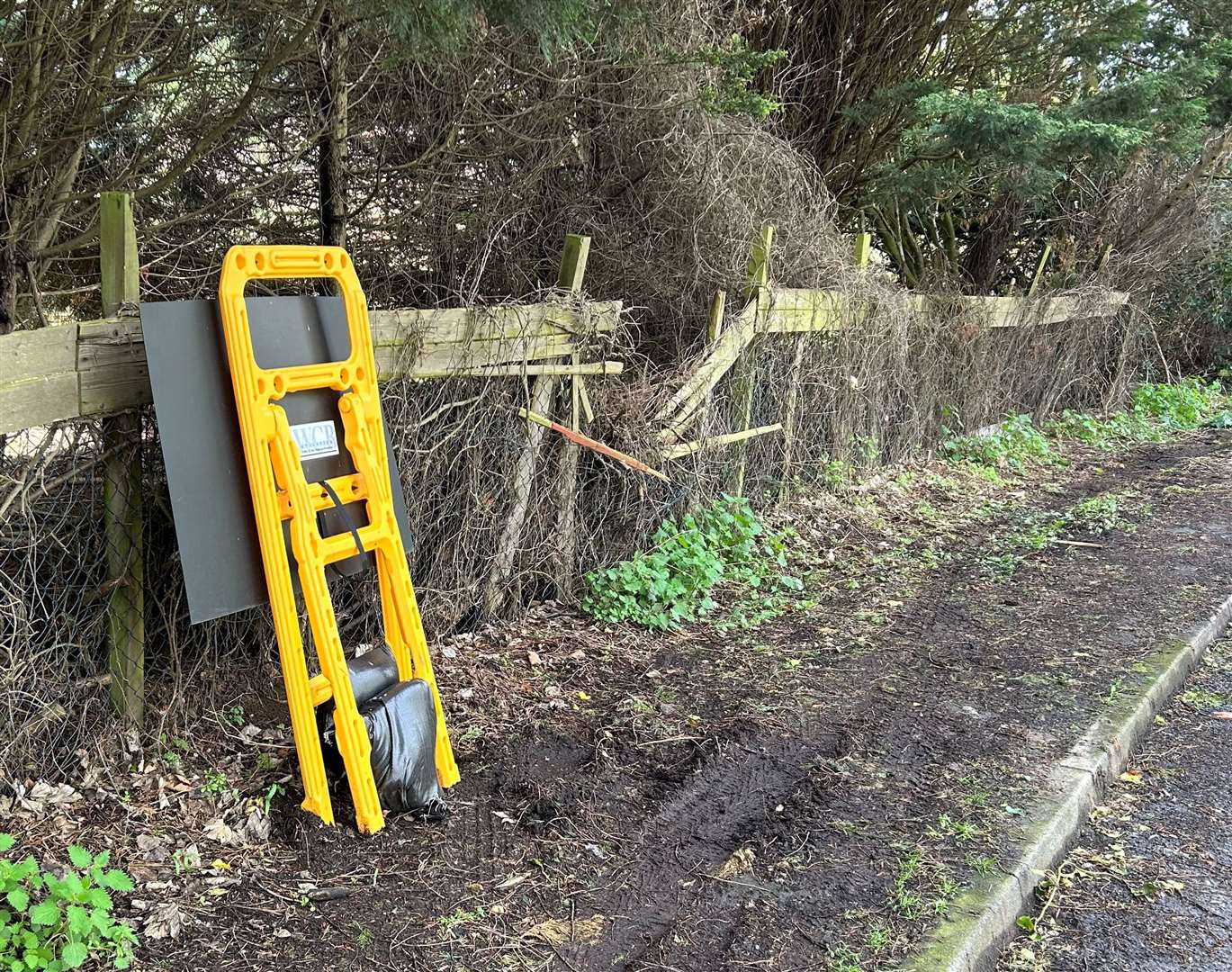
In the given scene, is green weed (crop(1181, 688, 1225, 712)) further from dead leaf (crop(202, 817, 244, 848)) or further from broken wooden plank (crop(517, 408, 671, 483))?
dead leaf (crop(202, 817, 244, 848))

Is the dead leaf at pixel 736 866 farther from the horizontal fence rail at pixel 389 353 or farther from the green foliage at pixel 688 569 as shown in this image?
the horizontal fence rail at pixel 389 353

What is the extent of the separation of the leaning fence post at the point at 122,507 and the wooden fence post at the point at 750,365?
435 centimetres

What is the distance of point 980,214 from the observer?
1312cm

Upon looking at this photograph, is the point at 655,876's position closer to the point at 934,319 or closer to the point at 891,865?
the point at 891,865

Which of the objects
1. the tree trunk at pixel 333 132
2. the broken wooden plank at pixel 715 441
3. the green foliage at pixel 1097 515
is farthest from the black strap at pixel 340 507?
the green foliage at pixel 1097 515

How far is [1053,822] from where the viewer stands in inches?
133

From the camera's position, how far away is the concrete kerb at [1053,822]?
2.77 meters

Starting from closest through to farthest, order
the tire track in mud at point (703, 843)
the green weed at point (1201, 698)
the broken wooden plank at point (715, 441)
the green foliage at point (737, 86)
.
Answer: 1. the tire track in mud at point (703, 843)
2. the green weed at point (1201, 698)
3. the green foliage at point (737, 86)
4. the broken wooden plank at point (715, 441)

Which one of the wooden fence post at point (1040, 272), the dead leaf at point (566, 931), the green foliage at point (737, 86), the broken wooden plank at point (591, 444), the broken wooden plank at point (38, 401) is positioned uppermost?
the green foliage at point (737, 86)

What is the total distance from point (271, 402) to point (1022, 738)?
3.36 m

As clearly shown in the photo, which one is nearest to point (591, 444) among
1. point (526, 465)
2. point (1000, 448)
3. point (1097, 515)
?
point (526, 465)

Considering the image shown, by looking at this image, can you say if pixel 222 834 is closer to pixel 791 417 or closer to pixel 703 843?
pixel 703 843

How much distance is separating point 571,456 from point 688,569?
1127mm

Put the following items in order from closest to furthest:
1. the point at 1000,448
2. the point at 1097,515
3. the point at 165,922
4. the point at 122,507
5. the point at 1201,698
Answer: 1. the point at 165,922
2. the point at 122,507
3. the point at 1201,698
4. the point at 1097,515
5. the point at 1000,448
